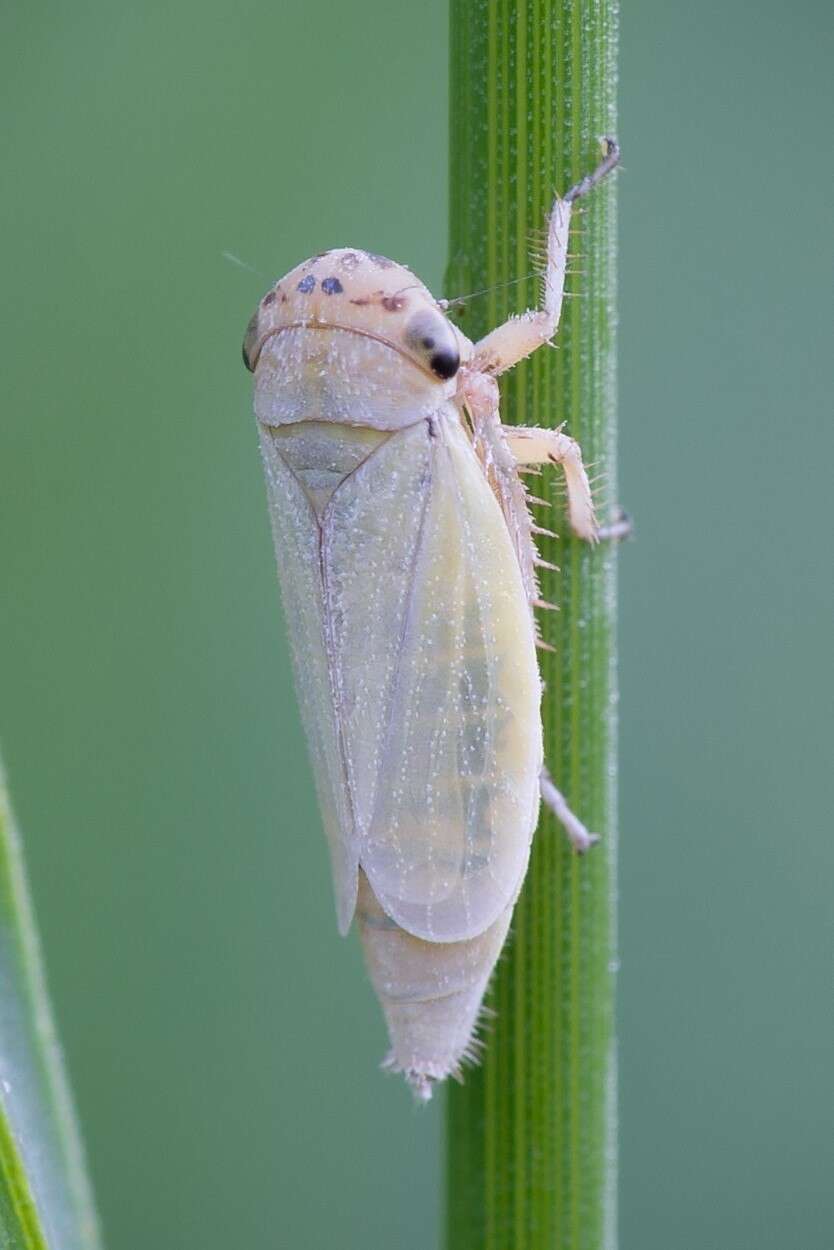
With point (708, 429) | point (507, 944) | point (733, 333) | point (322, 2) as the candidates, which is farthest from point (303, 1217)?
point (322, 2)

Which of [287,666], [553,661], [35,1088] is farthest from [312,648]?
[287,666]

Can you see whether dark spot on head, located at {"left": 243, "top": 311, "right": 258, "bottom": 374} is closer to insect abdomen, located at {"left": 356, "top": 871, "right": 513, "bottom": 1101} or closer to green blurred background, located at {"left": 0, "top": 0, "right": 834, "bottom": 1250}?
insect abdomen, located at {"left": 356, "top": 871, "right": 513, "bottom": 1101}

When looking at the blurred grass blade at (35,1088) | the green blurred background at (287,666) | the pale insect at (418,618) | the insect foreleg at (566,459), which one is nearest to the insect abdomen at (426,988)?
the pale insect at (418,618)

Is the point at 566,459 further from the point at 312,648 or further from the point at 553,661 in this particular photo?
the point at 312,648

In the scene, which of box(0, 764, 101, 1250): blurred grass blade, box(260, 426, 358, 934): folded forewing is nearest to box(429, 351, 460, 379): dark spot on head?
box(260, 426, 358, 934): folded forewing

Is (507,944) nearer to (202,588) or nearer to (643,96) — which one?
(202,588)

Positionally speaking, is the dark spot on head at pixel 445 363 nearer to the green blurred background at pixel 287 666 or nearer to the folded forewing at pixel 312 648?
the folded forewing at pixel 312 648

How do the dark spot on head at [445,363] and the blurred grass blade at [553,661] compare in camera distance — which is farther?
the dark spot on head at [445,363]
